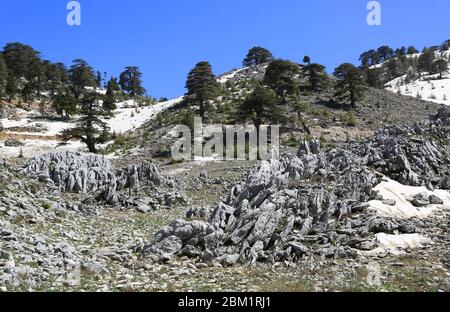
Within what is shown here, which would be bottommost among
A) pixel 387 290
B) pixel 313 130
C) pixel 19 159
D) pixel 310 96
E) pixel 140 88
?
pixel 387 290

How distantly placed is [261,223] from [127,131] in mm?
57874

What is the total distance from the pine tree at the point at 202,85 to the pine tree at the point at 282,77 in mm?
10300

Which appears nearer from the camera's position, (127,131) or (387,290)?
(387,290)

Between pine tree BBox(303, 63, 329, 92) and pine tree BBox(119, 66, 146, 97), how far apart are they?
2266 inches

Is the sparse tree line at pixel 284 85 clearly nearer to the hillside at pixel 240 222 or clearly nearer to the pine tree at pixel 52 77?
the hillside at pixel 240 222

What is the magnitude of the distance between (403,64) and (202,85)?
10590 centimetres

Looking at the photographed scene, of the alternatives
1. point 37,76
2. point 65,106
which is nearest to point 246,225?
point 65,106

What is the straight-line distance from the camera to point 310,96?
79.2 meters

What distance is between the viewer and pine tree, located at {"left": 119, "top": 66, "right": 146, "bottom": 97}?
407 feet

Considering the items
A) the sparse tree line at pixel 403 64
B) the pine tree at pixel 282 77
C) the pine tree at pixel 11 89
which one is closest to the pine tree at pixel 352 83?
the pine tree at pixel 282 77

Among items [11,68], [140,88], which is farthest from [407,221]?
[140,88]

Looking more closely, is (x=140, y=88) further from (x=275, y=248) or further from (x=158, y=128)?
(x=275, y=248)

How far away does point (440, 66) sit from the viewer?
421ft

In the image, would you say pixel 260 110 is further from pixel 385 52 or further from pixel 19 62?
pixel 385 52
